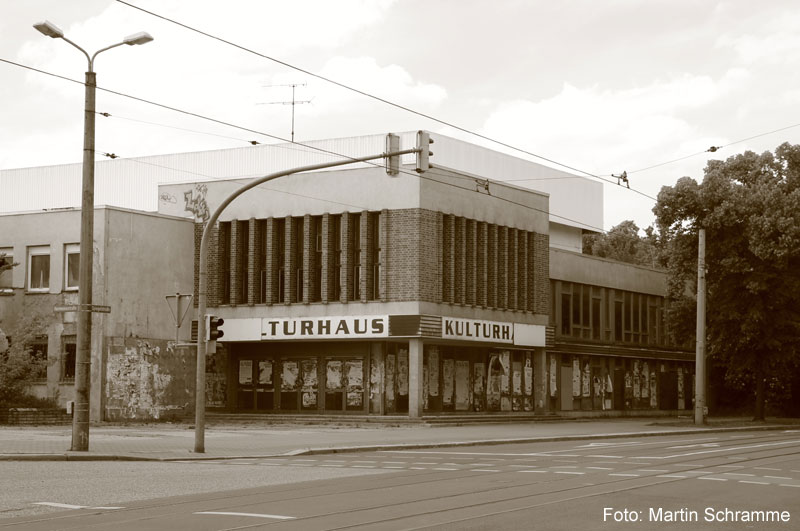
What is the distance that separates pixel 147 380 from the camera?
43031 mm

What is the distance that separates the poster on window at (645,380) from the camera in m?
60.2

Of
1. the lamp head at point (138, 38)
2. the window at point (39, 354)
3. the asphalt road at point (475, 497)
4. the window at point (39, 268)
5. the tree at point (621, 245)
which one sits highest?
the tree at point (621, 245)

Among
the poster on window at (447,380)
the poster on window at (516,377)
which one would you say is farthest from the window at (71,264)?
the poster on window at (516,377)

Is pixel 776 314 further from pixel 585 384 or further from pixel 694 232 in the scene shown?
pixel 585 384

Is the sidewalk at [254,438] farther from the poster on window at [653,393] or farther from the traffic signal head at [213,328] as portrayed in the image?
the poster on window at [653,393]

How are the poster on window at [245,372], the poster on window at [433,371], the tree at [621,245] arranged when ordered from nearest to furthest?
the poster on window at [433,371], the poster on window at [245,372], the tree at [621,245]

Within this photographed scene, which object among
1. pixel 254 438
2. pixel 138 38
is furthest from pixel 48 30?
pixel 254 438

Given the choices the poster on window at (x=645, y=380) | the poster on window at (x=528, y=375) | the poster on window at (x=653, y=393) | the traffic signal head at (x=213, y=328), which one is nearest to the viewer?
the traffic signal head at (x=213, y=328)

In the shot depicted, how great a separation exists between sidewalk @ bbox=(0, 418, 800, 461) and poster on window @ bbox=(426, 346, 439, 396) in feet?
9.36

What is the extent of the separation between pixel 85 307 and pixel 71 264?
1923 cm

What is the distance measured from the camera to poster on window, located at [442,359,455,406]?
45500mm

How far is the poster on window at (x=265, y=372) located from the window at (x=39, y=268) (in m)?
9.03

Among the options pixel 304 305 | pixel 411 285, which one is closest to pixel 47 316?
pixel 304 305

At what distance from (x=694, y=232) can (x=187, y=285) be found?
2057cm
